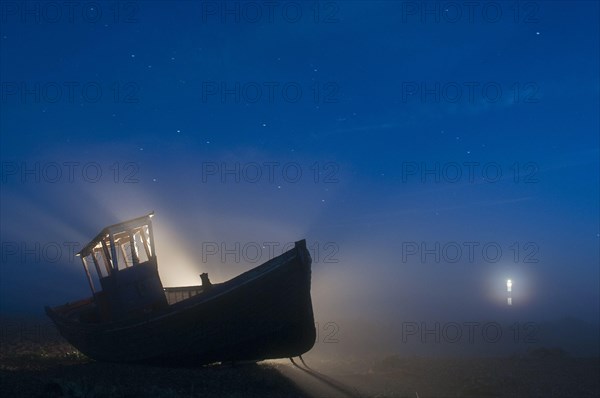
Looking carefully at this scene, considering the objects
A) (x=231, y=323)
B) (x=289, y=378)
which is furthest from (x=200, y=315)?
(x=289, y=378)

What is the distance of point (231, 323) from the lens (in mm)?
15109

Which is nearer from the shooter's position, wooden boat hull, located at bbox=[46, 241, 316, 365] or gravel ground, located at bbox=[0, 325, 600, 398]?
gravel ground, located at bbox=[0, 325, 600, 398]

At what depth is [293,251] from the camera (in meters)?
15.1

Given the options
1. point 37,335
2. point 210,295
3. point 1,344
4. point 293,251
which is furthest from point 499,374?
point 37,335

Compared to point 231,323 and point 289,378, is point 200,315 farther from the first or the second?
point 289,378

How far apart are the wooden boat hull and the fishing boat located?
3 cm

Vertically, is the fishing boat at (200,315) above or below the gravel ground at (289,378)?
above

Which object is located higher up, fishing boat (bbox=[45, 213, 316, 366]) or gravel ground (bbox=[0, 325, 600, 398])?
fishing boat (bbox=[45, 213, 316, 366])

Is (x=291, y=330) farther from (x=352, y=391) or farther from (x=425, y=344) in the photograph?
(x=425, y=344)

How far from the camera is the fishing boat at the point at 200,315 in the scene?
587 inches

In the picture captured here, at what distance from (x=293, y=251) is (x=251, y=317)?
2548 mm

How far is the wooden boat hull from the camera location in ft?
48.8

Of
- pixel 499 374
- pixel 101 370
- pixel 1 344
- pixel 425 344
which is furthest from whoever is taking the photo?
pixel 425 344

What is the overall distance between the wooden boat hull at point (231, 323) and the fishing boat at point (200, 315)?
31 mm
